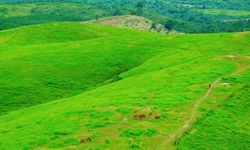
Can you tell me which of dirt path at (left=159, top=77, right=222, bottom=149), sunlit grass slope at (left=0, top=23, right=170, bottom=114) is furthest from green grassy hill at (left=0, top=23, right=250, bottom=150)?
sunlit grass slope at (left=0, top=23, right=170, bottom=114)

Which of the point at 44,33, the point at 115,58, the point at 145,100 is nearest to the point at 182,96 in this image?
the point at 145,100

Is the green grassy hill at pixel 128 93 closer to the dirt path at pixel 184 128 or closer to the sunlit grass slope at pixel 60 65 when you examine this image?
the dirt path at pixel 184 128

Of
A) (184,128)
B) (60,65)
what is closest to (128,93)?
(184,128)

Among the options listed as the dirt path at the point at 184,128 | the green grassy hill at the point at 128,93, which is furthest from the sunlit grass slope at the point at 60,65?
the dirt path at the point at 184,128

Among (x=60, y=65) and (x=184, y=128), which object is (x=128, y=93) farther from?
(x=60, y=65)

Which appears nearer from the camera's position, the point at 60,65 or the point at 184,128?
the point at 184,128

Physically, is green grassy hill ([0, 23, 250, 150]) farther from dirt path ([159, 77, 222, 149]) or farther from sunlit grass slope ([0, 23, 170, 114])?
sunlit grass slope ([0, 23, 170, 114])
